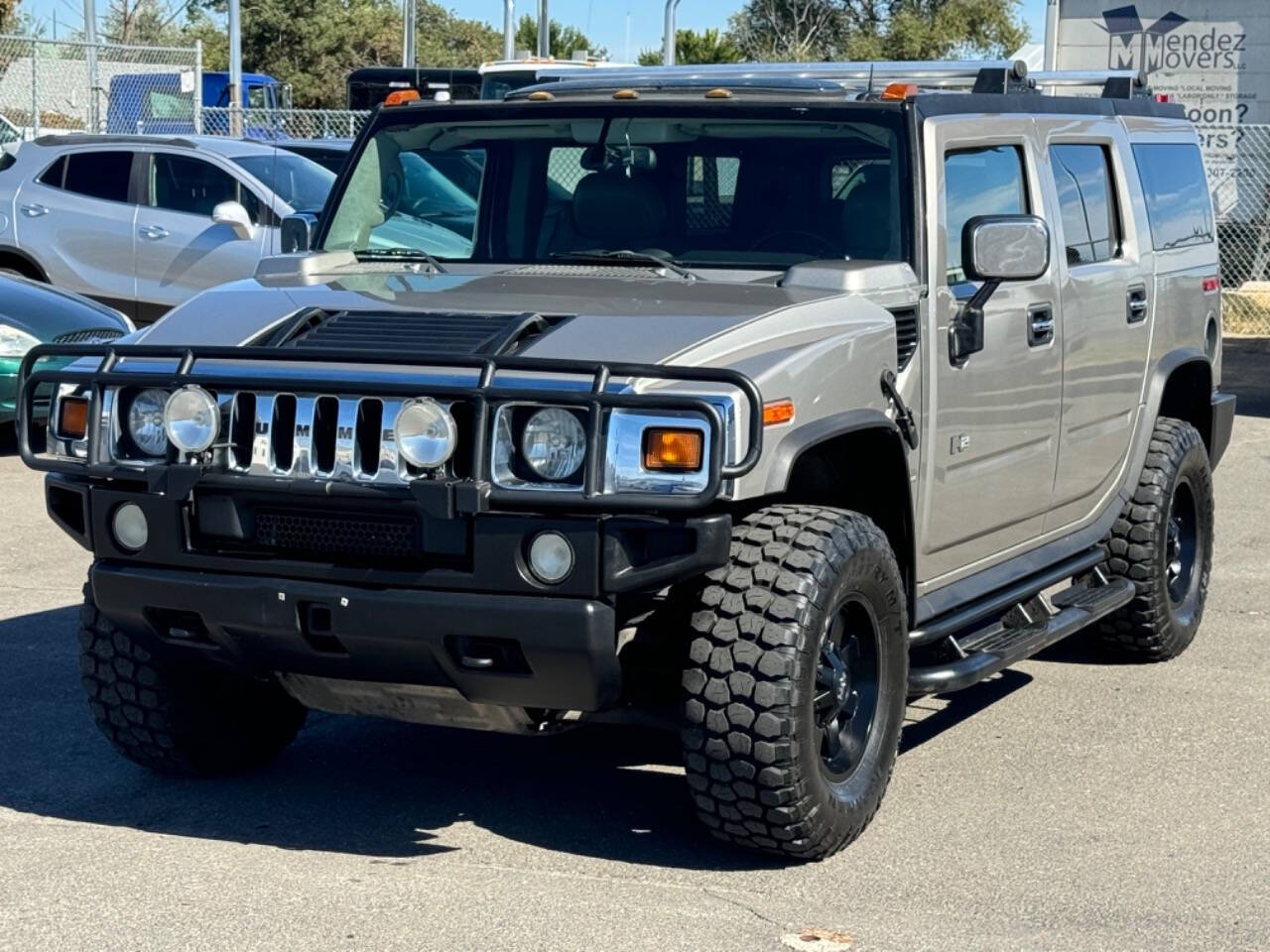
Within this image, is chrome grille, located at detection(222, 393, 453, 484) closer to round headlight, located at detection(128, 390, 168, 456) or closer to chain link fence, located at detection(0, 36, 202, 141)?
round headlight, located at detection(128, 390, 168, 456)

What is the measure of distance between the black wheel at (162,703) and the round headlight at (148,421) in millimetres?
532

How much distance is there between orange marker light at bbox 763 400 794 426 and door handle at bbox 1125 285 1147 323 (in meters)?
2.61

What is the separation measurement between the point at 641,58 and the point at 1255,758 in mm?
54651

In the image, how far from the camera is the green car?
10961 millimetres

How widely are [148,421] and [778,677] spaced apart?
63.5 inches

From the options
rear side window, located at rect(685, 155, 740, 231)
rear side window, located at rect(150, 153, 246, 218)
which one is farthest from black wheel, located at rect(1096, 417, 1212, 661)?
rear side window, located at rect(150, 153, 246, 218)

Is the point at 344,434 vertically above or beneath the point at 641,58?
beneath

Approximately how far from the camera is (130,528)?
15.5 feet

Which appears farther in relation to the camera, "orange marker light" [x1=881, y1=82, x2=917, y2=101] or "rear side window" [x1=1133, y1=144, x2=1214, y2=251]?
"rear side window" [x1=1133, y1=144, x2=1214, y2=251]

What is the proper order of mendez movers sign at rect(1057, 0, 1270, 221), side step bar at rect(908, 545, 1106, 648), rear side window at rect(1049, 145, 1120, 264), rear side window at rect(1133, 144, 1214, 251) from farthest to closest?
mendez movers sign at rect(1057, 0, 1270, 221) < rear side window at rect(1133, 144, 1214, 251) < rear side window at rect(1049, 145, 1120, 264) < side step bar at rect(908, 545, 1106, 648)

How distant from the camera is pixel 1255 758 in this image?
589 centimetres

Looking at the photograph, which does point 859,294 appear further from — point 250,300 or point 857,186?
point 250,300

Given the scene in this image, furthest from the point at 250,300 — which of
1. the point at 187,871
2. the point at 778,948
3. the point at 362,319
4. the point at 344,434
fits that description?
the point at 778,948

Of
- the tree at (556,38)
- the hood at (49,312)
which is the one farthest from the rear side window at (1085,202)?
the tree at (556,38)
